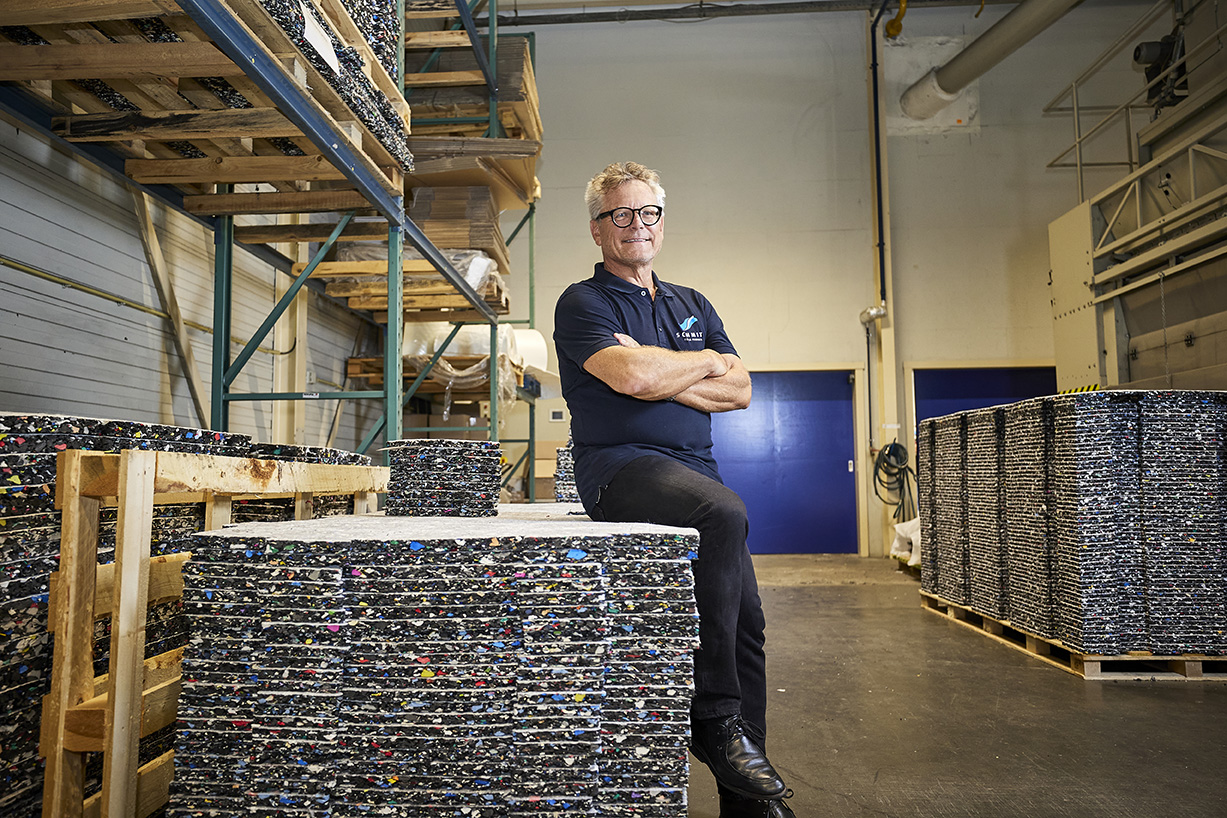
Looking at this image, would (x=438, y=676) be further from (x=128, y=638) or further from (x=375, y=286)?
(x=375, y=286)

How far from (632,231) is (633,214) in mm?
57

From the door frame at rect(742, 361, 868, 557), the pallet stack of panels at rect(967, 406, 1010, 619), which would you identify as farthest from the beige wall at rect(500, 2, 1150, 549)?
the pallet stack of panels at rect(967, 406, 1010, 619)

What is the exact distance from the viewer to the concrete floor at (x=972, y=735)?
254 centimetres

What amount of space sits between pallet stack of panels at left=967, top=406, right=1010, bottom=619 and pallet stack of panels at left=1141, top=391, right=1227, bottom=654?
3.00ft

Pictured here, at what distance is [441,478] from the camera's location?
4.18m

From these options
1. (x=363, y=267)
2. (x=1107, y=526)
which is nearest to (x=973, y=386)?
(x=1107, y=526)

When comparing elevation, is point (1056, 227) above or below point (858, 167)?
below

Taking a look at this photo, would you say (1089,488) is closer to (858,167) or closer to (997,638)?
(997,638)

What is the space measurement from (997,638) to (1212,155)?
4.03 m

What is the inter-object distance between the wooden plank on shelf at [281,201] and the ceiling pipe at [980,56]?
8.24 meters

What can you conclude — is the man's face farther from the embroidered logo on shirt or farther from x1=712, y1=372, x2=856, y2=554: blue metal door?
x1=712, y1=372, x2=856, y2=554: blue metal door

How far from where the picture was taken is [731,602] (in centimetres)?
203

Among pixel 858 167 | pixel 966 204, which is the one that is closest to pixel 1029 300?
pixel 966 204

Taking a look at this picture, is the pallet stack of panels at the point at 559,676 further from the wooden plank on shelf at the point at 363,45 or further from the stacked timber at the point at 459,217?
the stacked timber at the point at 459,217
